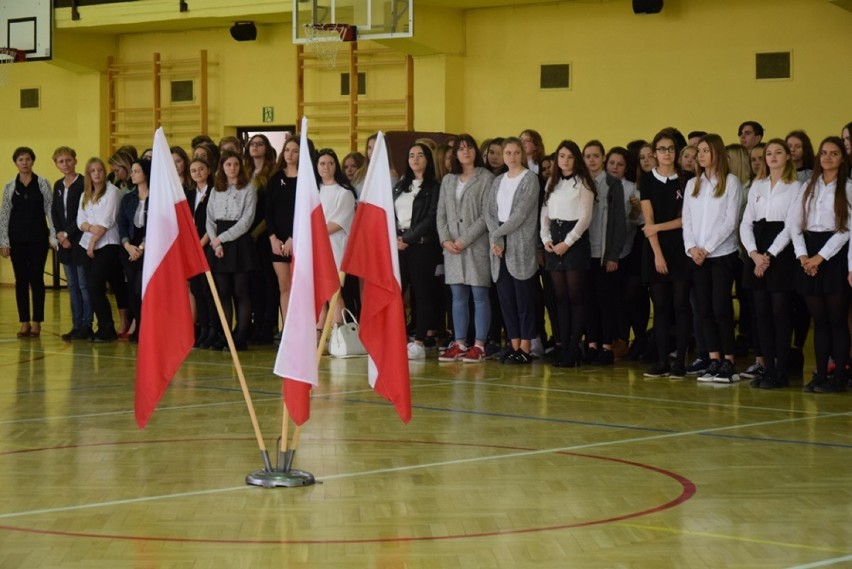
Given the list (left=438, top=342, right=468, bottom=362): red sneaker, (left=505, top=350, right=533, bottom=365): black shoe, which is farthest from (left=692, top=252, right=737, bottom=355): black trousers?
(left=438, top=342, right=468, bottom=362): red sneaker

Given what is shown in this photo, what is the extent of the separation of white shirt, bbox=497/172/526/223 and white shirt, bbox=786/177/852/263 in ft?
7.11

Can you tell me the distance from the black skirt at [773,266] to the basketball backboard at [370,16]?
795cm

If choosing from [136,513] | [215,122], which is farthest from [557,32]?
[136,513]

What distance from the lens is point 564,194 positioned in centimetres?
951

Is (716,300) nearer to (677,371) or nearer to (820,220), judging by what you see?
(677,371)

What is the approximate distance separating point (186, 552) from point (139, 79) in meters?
16.6

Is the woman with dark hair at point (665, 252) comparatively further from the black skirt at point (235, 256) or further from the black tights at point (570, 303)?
the black skirt at point (235, 256)

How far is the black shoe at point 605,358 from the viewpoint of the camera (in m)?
9.88

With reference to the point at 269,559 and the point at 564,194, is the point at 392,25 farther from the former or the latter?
the point at 269,559

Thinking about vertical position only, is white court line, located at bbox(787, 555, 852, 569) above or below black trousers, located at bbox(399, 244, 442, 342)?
below

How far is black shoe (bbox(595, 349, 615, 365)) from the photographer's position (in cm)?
988

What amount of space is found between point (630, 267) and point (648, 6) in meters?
6.26

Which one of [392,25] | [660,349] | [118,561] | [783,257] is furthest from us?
[392,25]

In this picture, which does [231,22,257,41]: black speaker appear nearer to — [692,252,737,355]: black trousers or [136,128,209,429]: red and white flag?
[692,252,737,355]: black trousers
